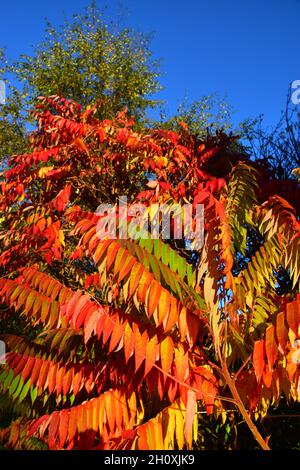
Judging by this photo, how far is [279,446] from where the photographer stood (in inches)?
143

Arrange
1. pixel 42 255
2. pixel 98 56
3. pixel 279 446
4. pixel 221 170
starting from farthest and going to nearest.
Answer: pixel 98 56
pixel 221 170
pixel 42 255
pixel 279 446

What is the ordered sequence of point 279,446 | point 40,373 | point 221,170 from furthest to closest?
point 221,170
point 279,446
point 40,373

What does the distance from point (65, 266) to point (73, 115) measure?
68.4 inches

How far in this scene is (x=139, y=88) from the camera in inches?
424

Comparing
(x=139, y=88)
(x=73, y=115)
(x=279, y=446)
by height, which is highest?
(x=139, y=88)

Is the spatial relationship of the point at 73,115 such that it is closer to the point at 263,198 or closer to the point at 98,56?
the point at 263,198

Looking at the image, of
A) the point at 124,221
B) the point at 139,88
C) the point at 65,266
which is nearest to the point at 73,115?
the point at 65,266

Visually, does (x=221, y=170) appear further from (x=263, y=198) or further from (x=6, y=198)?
(x=6, y=198)

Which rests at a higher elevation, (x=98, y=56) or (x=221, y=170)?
(x=98, y=56)

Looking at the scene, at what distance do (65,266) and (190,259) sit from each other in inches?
55.4

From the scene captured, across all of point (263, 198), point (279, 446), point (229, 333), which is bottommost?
point (279, 446)
